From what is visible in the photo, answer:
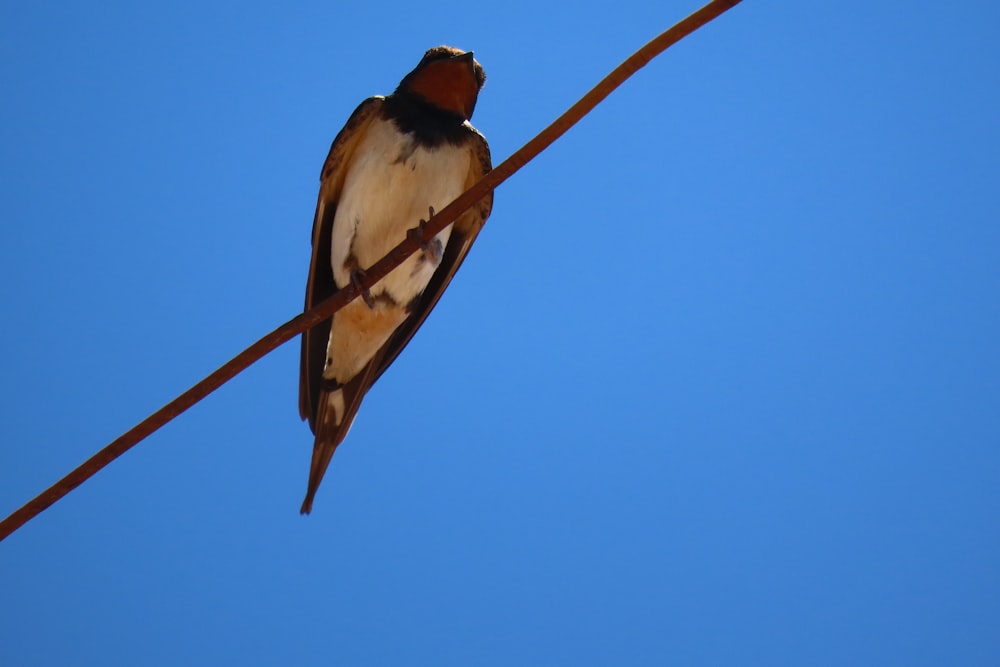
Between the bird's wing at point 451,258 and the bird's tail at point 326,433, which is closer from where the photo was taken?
the bird's tail at point 326,433

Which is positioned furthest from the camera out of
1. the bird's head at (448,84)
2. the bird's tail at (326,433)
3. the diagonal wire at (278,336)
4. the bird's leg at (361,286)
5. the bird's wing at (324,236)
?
the bird's head at (448,84)

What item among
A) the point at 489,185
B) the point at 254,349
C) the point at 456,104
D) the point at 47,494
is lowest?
the point at 47,494

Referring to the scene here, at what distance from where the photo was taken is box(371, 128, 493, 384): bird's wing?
3867 mm

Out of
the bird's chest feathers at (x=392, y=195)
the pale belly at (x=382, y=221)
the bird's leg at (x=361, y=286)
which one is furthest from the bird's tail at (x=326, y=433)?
the bird's chest feathers at (x=392, y=195)

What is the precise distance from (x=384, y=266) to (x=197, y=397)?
0.68m

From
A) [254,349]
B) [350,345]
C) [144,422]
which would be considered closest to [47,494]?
[144,422]

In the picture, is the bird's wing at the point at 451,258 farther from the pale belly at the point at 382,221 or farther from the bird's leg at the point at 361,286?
the bird's leg at the point at 361,286

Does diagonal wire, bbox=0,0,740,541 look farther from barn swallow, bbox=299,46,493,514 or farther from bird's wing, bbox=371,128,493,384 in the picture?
bird's wing, bbox=371,128,493,384

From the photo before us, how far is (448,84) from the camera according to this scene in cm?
382

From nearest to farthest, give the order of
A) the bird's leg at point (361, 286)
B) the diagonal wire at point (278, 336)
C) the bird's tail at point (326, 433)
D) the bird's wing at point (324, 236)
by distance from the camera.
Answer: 1. the diagonal wire at point (278, 336)
2. the bird's leg at point (361, 286)
3. the bird's tail at point (326, 433)
4. the bird's wing at point (324, 236)

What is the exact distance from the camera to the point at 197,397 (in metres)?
1.97

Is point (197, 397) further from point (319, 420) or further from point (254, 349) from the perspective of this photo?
point (319, 420)

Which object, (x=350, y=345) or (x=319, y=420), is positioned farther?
(x=350, y=345)

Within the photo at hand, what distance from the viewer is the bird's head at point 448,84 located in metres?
3.82
